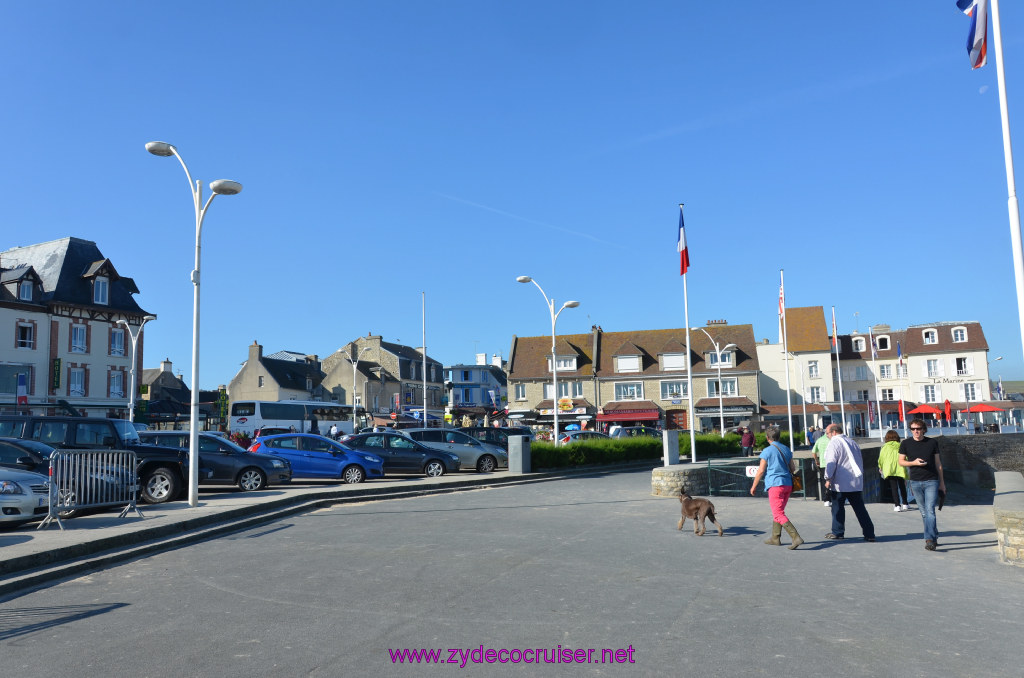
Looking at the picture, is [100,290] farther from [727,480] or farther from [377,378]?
[727,480]

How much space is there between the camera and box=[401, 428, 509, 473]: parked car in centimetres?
2605

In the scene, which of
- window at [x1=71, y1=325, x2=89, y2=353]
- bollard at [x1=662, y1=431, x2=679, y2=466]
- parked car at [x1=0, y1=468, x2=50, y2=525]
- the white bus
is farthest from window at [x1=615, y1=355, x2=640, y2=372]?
parked car at [x1=0, y1=468, x2=50, y2=525]

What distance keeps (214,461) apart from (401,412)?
56.6 meters

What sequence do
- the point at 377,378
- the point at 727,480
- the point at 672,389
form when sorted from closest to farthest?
the point at 727,480, the point at 672,389, the point at 377,378

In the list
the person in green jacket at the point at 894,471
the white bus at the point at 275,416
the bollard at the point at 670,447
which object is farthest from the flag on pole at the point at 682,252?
the white bus at the point at 275,416

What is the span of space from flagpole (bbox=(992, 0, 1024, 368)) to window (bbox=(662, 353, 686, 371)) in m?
51.0

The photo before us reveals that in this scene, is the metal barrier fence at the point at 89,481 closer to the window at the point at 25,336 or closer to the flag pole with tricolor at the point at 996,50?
the flag pole with tricolor at the point at 996,50

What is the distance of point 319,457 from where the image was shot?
71.2 ft

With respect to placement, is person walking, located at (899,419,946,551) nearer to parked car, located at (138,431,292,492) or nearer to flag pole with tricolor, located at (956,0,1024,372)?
flag pole with tricolor, located at (956,0,1024,372)

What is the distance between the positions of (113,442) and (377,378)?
216 feet

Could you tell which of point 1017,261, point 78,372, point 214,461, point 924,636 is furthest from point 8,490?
point 78,372

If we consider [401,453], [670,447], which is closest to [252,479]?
[401,453]

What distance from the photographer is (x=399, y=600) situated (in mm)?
7289

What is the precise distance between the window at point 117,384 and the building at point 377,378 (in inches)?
1050
